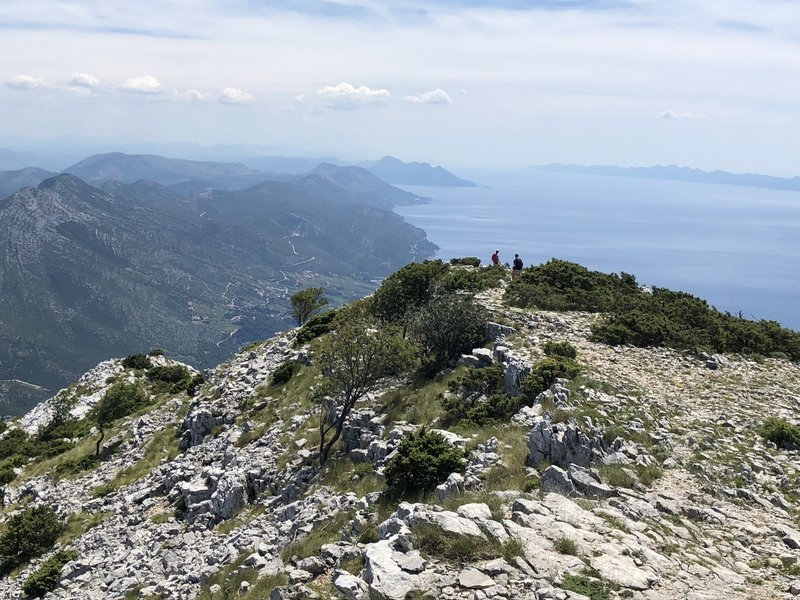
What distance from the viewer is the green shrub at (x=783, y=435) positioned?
17172 mm

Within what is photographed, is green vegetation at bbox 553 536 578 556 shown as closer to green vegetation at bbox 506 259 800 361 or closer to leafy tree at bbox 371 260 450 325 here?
green vegetation at bbox 506 259 800 361

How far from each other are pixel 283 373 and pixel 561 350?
20.2 metres

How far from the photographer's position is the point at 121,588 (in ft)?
68.7

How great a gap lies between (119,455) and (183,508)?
16.0m

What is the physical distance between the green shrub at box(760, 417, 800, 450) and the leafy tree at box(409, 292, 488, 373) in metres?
14.4

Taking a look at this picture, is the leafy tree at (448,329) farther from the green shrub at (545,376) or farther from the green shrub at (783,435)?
the green shrub at (783,435)

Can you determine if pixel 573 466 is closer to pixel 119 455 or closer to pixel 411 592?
pixel 411 592

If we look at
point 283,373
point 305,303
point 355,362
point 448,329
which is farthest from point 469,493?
point 305,303

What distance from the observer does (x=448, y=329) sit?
29.2 m

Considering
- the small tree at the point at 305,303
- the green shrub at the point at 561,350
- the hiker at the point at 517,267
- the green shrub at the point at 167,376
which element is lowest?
the green shrub at the point at 167,376

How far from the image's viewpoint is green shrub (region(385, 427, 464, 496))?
16781mm

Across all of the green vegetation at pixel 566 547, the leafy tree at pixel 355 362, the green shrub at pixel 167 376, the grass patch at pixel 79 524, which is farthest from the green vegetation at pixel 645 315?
the green shrub at pixel 167 376

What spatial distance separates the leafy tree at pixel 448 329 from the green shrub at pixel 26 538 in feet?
76.7

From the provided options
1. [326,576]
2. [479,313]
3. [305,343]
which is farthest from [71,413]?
Result: [326,576]
